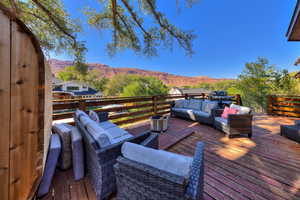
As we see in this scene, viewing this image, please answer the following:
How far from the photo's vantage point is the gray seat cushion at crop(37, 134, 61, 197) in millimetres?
1305

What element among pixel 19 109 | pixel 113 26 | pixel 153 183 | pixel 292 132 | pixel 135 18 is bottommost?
pixel 292 132

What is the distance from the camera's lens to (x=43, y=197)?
1.27 meters

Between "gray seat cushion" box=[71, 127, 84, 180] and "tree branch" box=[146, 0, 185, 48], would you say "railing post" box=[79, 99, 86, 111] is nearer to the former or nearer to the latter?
"gray seat cushion" box=[71, 127, 84, 180]

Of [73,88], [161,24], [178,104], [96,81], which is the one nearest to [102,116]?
[178,104]

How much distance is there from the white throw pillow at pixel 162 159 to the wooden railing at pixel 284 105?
22.7 ft

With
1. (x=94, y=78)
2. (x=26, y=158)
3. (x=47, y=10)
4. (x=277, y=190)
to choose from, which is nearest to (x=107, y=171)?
(x=26, y=158)

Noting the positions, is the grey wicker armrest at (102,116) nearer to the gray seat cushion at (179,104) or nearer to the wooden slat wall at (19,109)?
the wooden slat wall at (19,109)

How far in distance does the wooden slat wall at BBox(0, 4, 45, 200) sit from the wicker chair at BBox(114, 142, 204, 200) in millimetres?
707

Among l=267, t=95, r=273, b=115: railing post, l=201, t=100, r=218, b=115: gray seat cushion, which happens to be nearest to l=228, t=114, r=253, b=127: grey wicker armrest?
l=201, t=100, r=218, b=115: gray seat cushion

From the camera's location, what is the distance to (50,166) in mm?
1435

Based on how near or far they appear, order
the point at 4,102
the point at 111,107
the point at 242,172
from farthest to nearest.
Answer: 1. the point at 111,107
2. the point at 242,172
3. the point at 4,102

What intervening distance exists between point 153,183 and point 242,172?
164 cm

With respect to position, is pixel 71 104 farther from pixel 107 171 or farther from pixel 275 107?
pixel 275 107

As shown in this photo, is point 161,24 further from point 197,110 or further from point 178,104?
point 197,110
